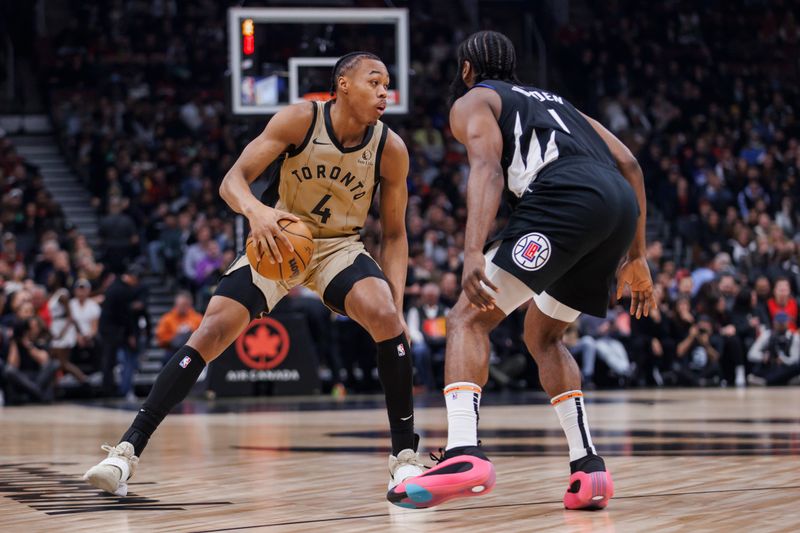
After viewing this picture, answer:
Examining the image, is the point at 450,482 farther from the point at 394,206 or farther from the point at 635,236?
the point at 394,206

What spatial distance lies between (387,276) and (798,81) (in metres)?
20.8

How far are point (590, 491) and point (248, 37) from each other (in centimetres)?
989

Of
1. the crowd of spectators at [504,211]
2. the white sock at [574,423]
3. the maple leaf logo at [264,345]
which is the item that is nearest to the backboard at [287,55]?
the crowd of spectators at [504,211]

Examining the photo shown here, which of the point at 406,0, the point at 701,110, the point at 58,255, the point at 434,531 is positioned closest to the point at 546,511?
the point at 434,531

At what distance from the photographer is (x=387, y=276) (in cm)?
564

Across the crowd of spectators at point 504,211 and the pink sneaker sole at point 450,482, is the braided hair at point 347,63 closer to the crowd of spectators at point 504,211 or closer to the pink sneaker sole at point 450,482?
the pink sneaker sole at point 450,482

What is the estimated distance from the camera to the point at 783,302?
53.8ft

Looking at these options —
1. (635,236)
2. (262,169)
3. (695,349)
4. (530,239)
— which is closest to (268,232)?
(262,169)

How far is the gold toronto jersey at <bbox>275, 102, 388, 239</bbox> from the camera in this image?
217 inches

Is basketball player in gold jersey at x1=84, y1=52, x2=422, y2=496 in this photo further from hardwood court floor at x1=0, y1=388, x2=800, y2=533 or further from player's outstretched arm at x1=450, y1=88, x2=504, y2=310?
player's outstretched arm at x1=450, y1=88, x2=504, y2=310

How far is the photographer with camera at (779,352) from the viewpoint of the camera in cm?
1598

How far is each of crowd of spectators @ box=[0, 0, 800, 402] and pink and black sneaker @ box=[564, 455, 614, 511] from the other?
9.77 meters

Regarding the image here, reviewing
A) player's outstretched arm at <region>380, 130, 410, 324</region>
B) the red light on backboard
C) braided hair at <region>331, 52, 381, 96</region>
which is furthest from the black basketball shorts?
the red light on backboard

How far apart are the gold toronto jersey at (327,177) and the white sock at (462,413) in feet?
4.22
